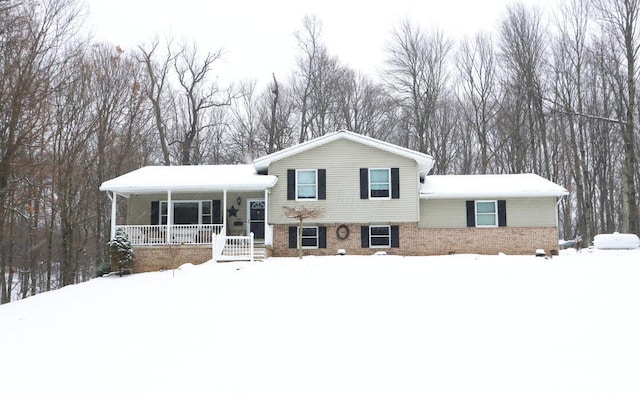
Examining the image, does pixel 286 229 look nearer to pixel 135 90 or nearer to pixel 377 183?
pixel 377 183

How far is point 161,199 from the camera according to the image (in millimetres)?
24047

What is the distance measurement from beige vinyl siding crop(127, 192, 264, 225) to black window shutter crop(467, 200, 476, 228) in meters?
8.44

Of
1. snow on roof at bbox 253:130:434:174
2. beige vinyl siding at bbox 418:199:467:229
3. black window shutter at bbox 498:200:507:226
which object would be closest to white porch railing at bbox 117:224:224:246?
snow on roof at bbox 253:130:434:174

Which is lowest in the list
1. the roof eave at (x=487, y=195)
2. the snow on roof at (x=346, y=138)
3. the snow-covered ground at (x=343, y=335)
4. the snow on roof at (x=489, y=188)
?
the snow-covered ground at (x=343, y=335)

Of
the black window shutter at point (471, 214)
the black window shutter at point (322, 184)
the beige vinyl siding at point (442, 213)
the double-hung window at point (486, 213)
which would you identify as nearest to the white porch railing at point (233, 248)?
the black window shutter at point (322, 184)

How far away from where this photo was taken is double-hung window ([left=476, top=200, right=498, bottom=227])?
23.6 m

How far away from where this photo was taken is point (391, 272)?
54.5ft

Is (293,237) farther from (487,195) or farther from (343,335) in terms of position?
(343,335)

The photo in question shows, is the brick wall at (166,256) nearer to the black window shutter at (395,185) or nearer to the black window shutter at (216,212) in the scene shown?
the black window shutter at (216,212)

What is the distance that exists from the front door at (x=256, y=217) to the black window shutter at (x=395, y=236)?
5.25 m

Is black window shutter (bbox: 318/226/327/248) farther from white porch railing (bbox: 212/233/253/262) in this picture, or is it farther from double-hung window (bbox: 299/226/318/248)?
white porch railing (bbox: 212/233/253/262)

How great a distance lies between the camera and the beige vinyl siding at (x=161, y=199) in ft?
78.1

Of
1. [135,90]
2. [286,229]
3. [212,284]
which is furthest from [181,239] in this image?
[135,90]

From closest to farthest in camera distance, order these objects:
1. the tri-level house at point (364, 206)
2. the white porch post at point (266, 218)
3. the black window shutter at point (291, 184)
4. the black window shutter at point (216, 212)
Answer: the white porch post at point (266, 218), the tri-level house at point (364, 206), the black window shutter at point (291, 184), the black window shutter at point (216, 212)
